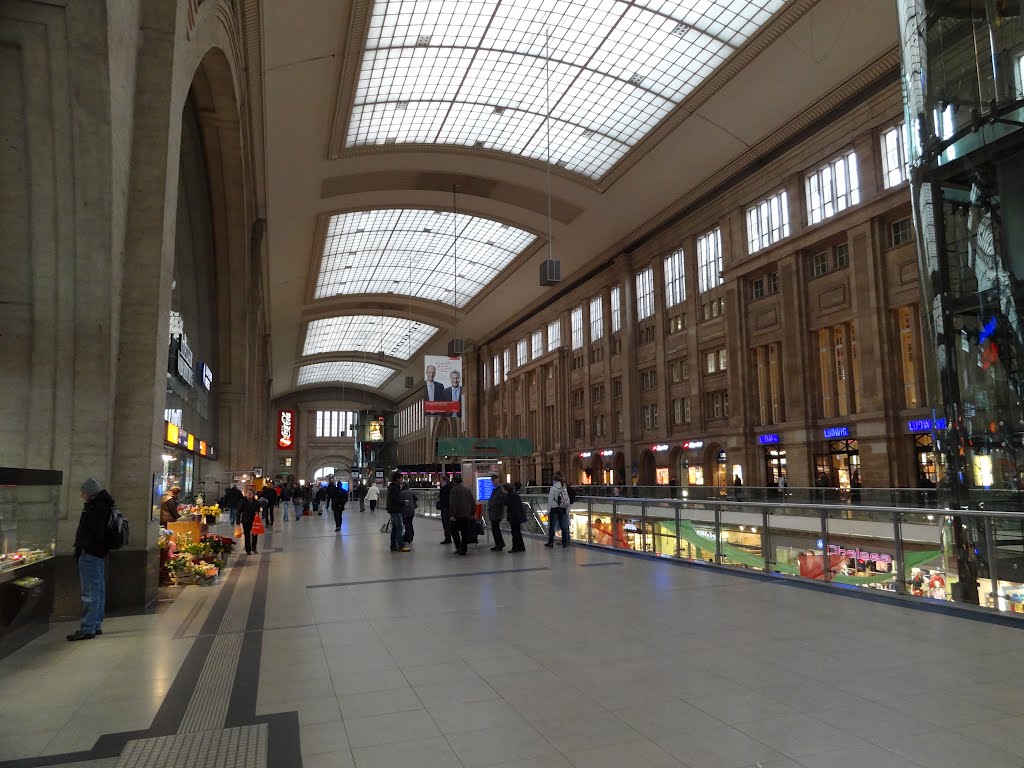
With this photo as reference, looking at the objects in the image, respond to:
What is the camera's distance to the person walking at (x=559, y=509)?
13461 millimetres

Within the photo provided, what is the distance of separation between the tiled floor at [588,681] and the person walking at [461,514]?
489cm

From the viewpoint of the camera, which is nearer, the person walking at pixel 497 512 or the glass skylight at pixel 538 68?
the person walking at pixel 497 512

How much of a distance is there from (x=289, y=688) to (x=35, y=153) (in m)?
6.37

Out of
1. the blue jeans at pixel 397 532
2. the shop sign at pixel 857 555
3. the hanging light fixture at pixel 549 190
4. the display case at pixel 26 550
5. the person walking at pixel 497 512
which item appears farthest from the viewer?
the hanging light fixture at pixel 549 190

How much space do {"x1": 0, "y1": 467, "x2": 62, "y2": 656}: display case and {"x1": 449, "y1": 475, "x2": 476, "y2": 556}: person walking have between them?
6965mm

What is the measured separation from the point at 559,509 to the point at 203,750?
1024 cm

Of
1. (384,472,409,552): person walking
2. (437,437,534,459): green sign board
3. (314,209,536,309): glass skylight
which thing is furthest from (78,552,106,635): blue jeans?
(314,209,536,309): glass skylight

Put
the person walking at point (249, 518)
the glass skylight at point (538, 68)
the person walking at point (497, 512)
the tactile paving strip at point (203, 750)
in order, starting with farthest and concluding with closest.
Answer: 1. the glass skylight at point (538, 68)
2. the person walking at point (249, 518)
3. the person walking at point (497, 512)
4. the tactile paving strip at point (203, 750)

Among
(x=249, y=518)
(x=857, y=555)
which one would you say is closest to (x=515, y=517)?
(x=249, y=518)

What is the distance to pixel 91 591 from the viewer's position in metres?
6.66

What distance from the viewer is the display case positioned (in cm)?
607

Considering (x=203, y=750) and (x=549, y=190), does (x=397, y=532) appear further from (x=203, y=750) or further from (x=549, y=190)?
(x=549, y=190)

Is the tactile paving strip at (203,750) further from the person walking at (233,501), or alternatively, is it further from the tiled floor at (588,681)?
the person walking at (233,501)

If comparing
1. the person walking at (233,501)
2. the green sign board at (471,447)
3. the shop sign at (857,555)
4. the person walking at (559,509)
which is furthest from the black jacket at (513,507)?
the person walking at (233,501)
